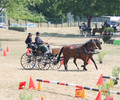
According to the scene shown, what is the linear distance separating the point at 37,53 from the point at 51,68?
1294mm

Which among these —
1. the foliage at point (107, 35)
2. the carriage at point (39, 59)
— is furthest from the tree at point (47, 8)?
the carriage at point (39, 59)

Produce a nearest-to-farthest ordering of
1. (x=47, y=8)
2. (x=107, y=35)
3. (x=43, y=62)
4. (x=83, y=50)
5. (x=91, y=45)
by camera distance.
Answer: (x=83, y=50)
(x=91, y=45)
(x=43, y=62)
(x=107, y=35)
(x=47, y=8)

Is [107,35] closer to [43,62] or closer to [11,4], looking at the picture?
[11,4]

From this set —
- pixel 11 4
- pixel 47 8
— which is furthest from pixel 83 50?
pixel 47 8

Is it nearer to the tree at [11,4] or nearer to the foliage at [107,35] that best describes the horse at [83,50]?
the foliage at [107,35]

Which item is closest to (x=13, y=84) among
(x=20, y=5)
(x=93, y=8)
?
(x=20, y=5)

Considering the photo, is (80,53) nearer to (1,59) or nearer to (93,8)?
(1,59)

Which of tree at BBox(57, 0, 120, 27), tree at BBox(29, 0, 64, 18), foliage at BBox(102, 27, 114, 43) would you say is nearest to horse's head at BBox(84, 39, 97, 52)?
foliage at BBox(102, 27, 114, 43)

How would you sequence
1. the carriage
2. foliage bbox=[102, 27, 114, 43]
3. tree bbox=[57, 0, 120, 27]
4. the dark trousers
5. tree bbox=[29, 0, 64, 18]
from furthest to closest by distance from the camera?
1. tree bbox=[29, 0, 64, 18]
2. tree bbox=[57, 0, 120, 27]
3. foliage bbox=[102, 27, 114, 43]
4. the carriage
5. the dark trousers

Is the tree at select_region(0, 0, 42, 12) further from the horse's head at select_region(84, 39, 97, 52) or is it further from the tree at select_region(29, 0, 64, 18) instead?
the tree at select_region(29, 0, 64, 18)

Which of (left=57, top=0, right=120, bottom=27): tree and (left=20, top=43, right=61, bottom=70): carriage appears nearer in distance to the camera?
(left=20, top=43, right=61, bottom=70): carriage

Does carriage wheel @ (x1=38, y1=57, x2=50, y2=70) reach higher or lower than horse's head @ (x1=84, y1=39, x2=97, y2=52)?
lower

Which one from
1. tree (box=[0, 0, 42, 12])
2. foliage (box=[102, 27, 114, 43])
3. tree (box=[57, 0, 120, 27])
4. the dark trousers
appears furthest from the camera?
tree (box=[57, 0, 120, 27])

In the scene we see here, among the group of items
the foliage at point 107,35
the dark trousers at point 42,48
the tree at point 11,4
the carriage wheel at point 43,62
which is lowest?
the carriage wheel at point 43,62
